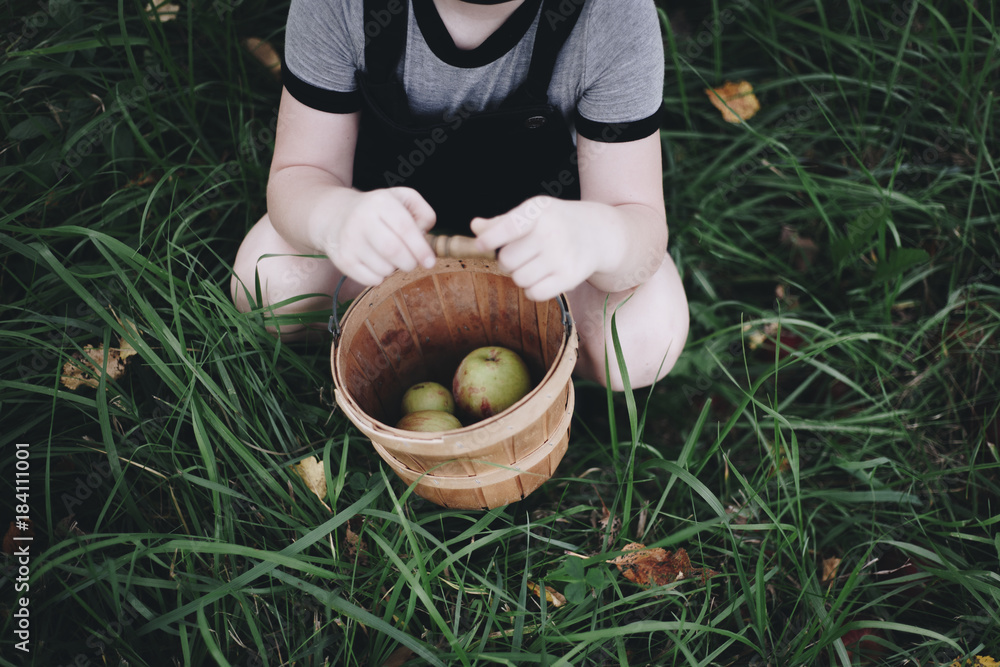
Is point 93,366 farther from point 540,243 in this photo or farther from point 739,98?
point 739,98

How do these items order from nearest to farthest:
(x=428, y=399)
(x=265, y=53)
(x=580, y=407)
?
(x=428, y=399), (x=580, y=407), (x=265, y=53)

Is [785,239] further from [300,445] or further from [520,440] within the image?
[300,445]

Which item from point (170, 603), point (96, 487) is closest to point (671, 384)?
point (170, 603)

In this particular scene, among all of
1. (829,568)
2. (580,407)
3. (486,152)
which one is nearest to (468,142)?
(486,152)

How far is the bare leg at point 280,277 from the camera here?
4.63ft

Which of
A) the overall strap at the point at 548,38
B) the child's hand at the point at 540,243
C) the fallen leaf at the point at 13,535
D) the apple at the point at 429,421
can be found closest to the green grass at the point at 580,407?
the fallen leaf at the point at 13,535

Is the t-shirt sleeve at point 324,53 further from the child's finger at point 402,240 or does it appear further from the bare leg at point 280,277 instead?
the child's finger at point 402,240

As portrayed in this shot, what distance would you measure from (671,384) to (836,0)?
1365 mm

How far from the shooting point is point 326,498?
4.49ft

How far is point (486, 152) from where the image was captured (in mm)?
1329

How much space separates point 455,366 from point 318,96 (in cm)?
66

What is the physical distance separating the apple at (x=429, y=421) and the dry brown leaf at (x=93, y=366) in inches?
27.5

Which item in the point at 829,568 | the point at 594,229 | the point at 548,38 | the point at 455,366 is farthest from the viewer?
the point at 455,366

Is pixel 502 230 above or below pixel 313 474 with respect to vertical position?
above
